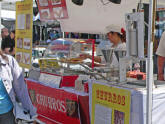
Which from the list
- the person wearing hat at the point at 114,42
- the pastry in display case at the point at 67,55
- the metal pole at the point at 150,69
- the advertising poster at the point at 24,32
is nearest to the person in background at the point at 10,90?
the metal pole at the point at 150,69

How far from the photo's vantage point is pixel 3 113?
2.21 metres

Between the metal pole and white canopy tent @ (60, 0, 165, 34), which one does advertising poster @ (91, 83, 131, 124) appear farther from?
white canopy tent @ (60, 0, 165, 34)

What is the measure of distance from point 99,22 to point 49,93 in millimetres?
2195

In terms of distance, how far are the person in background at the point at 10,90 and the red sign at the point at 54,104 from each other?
34.5 inches

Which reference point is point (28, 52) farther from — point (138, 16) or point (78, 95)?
point (138, 16)

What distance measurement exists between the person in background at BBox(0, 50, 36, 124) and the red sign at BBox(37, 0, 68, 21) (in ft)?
6.76

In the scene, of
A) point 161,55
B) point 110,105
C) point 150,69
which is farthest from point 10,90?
point 161,55

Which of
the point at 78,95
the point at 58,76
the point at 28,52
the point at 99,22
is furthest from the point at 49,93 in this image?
the point at 99,22

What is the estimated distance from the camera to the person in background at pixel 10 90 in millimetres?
2197

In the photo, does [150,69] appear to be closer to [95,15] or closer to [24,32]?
[24,32]

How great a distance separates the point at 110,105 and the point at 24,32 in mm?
2303

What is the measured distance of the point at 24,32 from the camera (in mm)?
4301

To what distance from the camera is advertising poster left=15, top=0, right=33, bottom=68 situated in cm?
414

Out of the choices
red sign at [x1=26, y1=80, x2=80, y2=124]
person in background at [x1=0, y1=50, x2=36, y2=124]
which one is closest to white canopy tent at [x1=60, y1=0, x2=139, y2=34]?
red sign at [x1=26, y1=80, x2=80, y2=124]
